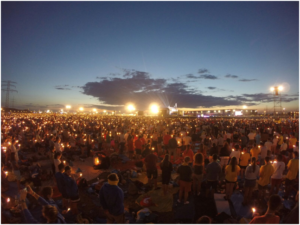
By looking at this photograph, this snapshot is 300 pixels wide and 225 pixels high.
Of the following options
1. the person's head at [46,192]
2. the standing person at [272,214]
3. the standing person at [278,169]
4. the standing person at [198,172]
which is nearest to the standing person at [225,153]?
→ the standing person at [278,169]

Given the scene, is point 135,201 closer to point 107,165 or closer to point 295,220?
point 107,165

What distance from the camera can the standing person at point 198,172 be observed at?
5719 millimetres

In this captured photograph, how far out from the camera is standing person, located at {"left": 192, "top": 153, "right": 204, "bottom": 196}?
572cm

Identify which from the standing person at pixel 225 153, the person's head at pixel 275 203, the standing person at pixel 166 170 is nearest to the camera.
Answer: the person's head at pixel 275 203

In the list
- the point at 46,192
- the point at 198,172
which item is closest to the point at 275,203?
the point at 198,172

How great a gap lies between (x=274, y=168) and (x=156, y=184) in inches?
164

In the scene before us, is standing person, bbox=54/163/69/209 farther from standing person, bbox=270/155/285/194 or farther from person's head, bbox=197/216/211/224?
standing person, bbox=270/155/285/194

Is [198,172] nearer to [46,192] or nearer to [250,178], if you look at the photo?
[250,178]

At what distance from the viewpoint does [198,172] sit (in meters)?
5.89

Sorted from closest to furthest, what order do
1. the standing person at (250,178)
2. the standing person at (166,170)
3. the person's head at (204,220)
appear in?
the person's head at (204,220) < the standing person at (250,178) < the standing person at (166,170)

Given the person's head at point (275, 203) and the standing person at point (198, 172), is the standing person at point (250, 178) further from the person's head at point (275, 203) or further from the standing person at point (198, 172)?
the person's head at point (275, 203)

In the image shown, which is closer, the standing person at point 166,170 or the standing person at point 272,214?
the standing person at point 272,214

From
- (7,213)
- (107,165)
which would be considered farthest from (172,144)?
(7,213)

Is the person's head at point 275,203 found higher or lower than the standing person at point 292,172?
higher
